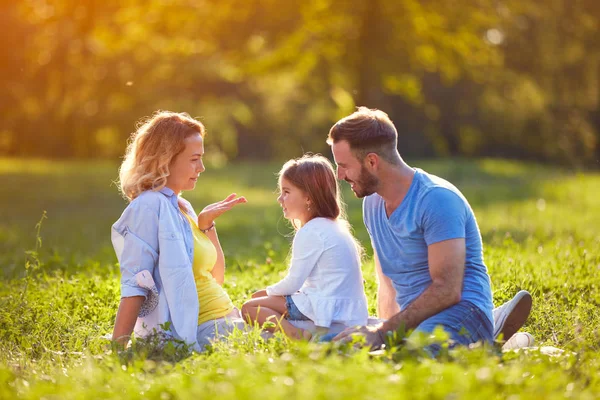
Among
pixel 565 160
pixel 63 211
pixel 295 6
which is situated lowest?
pixel 565 160

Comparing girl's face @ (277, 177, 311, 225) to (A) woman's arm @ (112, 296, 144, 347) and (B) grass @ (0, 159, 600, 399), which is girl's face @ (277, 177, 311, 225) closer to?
(B) grass @ (0, 159, 600, 399)

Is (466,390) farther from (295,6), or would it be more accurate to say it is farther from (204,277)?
(295,6)

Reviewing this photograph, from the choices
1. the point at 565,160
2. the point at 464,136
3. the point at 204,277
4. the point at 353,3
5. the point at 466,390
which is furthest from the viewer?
the point at 464,136

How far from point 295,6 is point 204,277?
576 inches

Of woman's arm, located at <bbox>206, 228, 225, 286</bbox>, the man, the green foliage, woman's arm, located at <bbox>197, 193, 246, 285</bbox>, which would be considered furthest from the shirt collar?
the green foliage

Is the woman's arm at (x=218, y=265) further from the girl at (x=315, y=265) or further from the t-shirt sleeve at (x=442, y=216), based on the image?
the t-shirt sleeve at (x=442, y=216)

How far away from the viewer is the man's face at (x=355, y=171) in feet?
16.1

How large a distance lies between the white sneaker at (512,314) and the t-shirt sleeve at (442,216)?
73 cm

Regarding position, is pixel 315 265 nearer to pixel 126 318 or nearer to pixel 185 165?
pixel 185 165

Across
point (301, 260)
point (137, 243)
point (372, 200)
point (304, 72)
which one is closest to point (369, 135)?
point (372, 200)

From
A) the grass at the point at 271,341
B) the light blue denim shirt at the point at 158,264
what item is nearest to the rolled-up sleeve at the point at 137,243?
the light blue denim shirt at the point at 158,264

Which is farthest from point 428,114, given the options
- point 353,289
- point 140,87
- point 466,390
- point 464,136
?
point 466,390

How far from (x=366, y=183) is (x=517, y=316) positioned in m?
1.38

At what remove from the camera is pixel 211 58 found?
35688 mm
